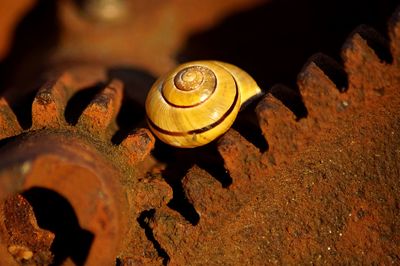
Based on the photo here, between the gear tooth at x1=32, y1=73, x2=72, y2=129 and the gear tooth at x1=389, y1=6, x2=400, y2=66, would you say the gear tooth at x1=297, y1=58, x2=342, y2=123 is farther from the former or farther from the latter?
the gear tooth at x1=32, y1=73, x2=72, y2=129

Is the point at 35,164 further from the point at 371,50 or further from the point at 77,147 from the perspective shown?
the point at 371,50

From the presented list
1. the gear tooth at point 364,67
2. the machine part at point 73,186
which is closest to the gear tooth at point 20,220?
the machine part at point 73,186

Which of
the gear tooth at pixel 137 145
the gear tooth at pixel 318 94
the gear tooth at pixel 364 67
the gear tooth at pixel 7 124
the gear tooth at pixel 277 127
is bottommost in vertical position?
the gear tooth at pixel 7 124

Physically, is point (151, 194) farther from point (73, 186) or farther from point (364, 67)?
point (364, 67)

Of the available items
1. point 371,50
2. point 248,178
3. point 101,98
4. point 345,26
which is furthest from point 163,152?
point 345,26

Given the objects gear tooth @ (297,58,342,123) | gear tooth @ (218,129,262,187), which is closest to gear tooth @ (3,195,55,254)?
gear tooth @ (218,129,262,187)

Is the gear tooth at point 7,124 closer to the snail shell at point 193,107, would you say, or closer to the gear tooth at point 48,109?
the gear tooth at point 48,109
